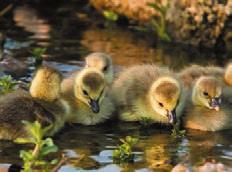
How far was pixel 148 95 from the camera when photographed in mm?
7879

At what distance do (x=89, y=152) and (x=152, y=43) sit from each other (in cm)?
438

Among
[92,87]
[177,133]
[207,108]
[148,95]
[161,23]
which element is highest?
[161,23]

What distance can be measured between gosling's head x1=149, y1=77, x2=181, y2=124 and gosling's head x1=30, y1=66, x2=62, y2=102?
80 cm

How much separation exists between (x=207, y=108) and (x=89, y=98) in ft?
3.34

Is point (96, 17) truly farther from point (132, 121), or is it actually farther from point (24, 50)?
point (132, 121)

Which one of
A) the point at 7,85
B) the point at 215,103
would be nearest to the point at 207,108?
the point at 215,103

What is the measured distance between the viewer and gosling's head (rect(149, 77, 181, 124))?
7.57 meters

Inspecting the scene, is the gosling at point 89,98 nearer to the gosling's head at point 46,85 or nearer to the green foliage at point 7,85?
the gosling's head at point 46,85

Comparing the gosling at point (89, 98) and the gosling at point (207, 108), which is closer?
the gosling at point (89, 98)

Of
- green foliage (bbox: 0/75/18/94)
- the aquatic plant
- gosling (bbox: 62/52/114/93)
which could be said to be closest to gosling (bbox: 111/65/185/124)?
gosling (bbox: 62/52/114/93)

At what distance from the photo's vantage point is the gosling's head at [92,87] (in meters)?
7.62

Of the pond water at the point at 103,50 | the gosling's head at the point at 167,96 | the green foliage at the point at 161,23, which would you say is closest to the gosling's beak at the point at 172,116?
the gosling's head at the point at 167,96

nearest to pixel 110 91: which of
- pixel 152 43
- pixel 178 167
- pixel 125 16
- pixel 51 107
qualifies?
pixel 51 107

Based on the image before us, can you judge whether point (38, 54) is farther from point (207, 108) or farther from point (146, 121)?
point (207, 108)
